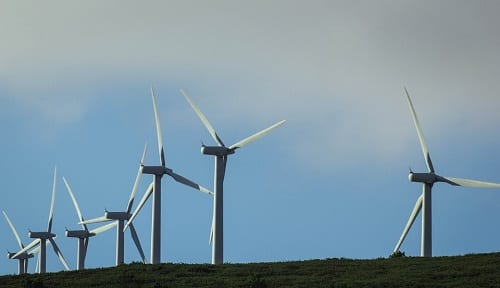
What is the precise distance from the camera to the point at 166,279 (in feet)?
374

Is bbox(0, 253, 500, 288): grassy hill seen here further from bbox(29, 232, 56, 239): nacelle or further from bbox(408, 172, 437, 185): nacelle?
bbox(29, 232, 56, 239): nacelle

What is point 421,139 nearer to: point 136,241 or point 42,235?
point 136,241

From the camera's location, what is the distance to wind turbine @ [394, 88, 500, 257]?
128400 millimetres

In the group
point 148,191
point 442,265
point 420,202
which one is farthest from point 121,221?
point 442,265

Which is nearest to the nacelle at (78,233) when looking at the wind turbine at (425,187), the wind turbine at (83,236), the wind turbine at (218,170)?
the wind turbine at (83,236)

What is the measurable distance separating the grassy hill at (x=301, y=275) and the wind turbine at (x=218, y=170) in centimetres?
795

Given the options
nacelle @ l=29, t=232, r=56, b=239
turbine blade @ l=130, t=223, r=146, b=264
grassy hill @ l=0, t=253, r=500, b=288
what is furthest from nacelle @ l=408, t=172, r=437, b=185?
nacelle @ l=29, t=232, r=56, b=239

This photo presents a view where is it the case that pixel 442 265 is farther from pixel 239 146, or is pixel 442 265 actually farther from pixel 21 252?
pixel 21 252

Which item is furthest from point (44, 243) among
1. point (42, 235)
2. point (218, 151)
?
point (218, 151)

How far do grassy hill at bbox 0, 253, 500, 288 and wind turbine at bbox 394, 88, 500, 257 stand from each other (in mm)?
8048

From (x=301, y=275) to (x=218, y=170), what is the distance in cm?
2413

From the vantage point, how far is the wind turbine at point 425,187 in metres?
128

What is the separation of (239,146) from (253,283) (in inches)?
1180

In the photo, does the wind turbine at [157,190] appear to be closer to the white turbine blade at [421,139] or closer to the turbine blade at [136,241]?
the turbine blade at [136,241]
